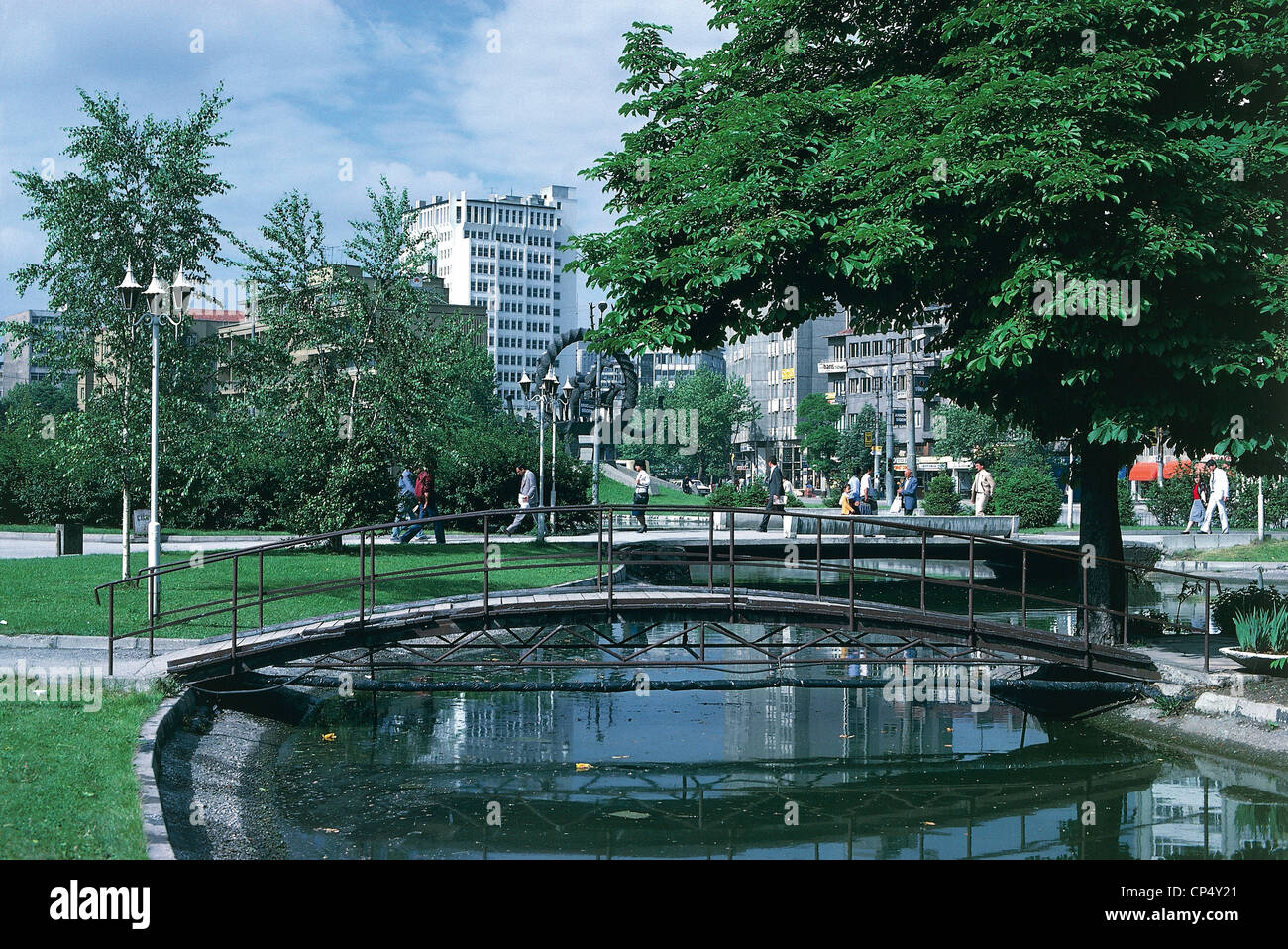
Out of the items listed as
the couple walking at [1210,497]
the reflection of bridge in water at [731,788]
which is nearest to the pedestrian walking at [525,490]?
the reflection of bridge in water at [731,788]

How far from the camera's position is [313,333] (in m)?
27.8

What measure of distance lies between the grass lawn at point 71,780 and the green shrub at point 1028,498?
34054 millimetres

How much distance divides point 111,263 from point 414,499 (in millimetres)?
12234

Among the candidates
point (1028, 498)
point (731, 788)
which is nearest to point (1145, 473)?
point (1028, 498)

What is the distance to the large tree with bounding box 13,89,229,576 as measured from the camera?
19.8 m

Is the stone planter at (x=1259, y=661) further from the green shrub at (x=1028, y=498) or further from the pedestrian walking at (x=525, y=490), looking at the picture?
the green shrub at (x=1028, y=498)

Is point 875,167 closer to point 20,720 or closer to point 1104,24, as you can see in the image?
point 1104,24

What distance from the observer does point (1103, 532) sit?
17.2 metres

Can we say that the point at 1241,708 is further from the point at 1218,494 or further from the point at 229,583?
the point at 1218,494

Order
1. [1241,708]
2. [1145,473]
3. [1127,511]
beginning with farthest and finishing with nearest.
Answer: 1. [1145,473]
2. [1127,511]
3. [1241,708]

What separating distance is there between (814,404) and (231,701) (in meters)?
103

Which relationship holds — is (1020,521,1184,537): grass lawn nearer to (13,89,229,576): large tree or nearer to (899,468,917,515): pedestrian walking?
(899,468,917,515): pedestrian walking

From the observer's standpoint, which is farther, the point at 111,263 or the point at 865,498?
the point at 865,498

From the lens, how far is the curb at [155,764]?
26.2ft
